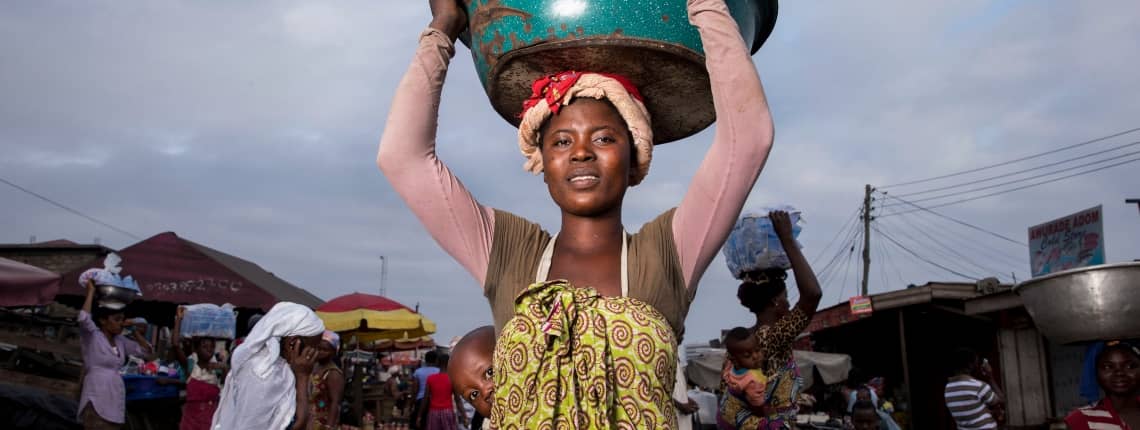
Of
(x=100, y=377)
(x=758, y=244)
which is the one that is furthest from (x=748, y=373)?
(x=100, y=377)

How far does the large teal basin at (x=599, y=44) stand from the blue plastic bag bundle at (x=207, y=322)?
28.2 feet

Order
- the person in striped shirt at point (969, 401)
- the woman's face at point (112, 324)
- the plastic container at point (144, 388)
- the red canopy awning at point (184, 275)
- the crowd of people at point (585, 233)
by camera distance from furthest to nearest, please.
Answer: the red canopy awning at point (184, 275) → the plastic container at point (144, 388) → the woman's face at point (112, 324) → the person in striped shirt at point (969, 401) → the crowd of people at point (585, 233)

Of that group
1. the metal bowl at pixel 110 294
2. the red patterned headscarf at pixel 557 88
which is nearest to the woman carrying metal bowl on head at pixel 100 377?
the metal bowl at pixel 110 294

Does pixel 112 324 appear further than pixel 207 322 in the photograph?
No

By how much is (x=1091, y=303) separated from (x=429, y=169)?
14.1ft

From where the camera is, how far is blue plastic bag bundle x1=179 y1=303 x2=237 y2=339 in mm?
9586

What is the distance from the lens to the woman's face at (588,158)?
6.23 feet

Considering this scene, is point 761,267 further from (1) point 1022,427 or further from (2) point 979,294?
(2) point 979,294

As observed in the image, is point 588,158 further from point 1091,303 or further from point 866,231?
point 866,231

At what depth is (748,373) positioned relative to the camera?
4.72 metres

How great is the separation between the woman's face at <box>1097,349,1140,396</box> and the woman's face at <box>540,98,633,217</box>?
433cm

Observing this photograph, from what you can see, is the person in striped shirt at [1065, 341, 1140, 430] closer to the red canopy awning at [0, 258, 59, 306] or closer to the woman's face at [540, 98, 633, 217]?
the woman's face at [540, 98, 633, 217]

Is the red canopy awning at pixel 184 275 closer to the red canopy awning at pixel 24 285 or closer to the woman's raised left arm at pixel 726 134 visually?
the red canopy awning at pixel 24 285

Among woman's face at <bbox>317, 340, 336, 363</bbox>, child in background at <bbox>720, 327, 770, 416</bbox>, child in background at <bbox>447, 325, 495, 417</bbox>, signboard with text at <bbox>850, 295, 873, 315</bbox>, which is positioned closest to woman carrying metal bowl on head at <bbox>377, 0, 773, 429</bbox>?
child in background at <bbox>447, 325, 495, 417</bbox>
